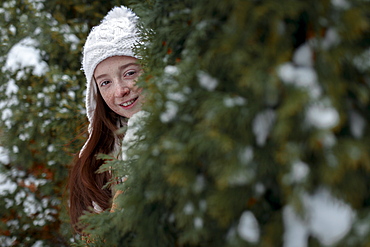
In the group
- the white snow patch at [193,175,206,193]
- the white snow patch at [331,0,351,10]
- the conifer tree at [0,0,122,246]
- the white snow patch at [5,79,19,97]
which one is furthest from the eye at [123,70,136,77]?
→ the white snow patch at [5,79,19,97]

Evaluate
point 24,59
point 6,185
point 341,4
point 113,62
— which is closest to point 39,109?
point 24,59

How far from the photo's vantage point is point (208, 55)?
36.2 inches

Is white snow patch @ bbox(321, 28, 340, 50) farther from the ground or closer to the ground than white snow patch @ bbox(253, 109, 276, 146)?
farther from the ground

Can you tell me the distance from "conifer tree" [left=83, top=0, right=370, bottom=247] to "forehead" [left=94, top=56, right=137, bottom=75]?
133 cm

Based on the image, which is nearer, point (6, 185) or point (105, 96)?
point (105, 96)

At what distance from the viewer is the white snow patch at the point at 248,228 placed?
33.3 inches

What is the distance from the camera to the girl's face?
226 centimetres

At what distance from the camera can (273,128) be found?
82 cm

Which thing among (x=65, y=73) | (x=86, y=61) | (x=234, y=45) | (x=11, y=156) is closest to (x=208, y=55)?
(x=234, y=45)

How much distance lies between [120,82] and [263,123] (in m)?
1.54

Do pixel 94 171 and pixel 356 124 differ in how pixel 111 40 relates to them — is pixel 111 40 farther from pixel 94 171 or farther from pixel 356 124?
pixel 356 124

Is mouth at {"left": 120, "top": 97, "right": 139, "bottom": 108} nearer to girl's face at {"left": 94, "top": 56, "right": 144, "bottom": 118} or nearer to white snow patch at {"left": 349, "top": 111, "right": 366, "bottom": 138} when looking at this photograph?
girl's face at {"left": 94, "top": 56, "right": 144, "bottom": 118}

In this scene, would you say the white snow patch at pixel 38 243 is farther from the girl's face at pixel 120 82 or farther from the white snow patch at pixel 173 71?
the white snow patch at pixel 173 71

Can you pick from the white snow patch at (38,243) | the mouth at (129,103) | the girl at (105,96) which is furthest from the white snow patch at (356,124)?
the white snow patch at (38,243)
